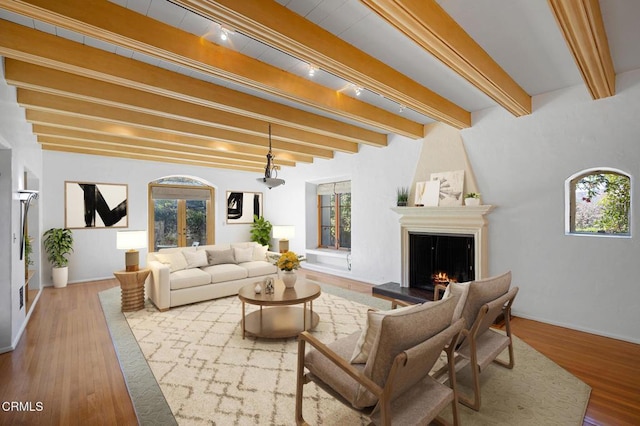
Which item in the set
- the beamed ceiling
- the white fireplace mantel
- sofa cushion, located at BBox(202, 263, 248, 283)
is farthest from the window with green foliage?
the beamed ceiling

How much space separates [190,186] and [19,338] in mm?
4855

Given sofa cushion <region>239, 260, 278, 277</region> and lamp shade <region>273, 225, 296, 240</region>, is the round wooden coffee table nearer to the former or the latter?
sofa cushion <region>239, 260, 278, 277</region>

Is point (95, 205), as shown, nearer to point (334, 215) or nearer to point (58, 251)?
point (58, 251)

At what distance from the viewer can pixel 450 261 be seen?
15.3 ft

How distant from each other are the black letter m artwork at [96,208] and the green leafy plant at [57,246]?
1.82ft

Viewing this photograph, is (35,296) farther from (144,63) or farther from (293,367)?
(293,367)

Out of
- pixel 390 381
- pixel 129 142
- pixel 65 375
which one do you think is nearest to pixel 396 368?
pixel 390 381

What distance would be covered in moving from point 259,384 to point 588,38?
369 cm

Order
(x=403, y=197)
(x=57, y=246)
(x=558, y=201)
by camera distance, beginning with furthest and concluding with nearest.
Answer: (x=57, y=246) < (x=403, y=197) < (x=558, y=201)

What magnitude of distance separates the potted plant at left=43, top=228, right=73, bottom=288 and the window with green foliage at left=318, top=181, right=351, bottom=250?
17.3 feet

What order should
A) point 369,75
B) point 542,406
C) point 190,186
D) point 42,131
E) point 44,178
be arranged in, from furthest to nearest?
point 190,186
point 44,178
point 42,131
point 369,75
point 542,406

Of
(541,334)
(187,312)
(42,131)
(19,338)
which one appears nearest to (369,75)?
(541,334)

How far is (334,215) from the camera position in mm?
7367

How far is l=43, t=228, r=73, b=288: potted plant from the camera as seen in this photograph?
5.61 metres
